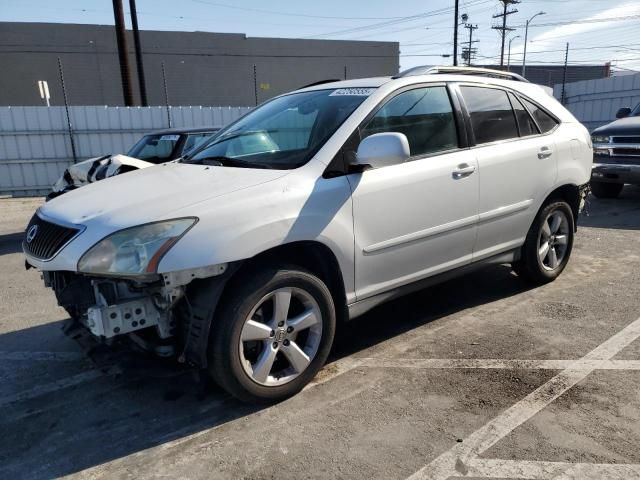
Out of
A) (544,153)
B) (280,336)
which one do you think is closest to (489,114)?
(544,153)

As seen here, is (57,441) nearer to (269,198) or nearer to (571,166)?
(269,198)

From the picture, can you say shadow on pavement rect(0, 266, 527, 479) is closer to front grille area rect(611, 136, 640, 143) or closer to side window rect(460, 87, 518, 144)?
side window rect(460, 87, 518, 144)

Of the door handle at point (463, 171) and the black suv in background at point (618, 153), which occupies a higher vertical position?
the door handle at point (463, 171)

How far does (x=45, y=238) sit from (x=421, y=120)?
2.52m

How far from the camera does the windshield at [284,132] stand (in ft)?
10.9

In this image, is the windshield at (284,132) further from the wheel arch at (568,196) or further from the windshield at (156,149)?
the windshield at (156,149)

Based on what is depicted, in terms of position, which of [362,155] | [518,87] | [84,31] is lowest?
[362,155]

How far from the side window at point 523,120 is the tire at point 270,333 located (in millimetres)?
2460

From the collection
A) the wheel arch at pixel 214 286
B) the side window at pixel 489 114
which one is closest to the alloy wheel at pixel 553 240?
the side window at pixel 489 114

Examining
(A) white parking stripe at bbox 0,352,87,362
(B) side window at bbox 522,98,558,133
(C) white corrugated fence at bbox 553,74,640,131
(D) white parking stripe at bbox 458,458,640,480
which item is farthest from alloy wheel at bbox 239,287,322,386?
(C) white corrugated fence at bbox 553,74,640,131

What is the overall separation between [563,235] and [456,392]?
252 centimetres

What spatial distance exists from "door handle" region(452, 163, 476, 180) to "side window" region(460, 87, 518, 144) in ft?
1.00

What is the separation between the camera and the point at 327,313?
10.3 feet

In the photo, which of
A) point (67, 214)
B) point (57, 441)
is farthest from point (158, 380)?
point (67, 214)
